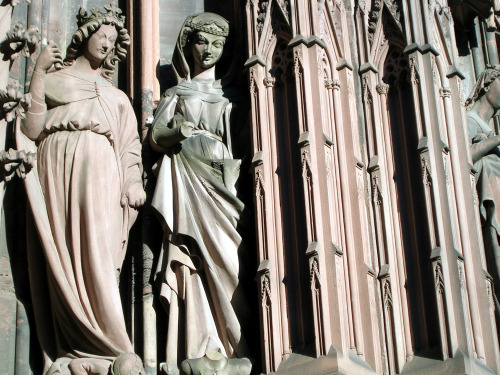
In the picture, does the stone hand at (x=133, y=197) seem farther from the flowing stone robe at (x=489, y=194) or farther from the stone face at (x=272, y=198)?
the flowing stone robe at (x=489, y=194)

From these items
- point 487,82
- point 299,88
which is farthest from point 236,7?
point 487,82

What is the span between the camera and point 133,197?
1123 cm

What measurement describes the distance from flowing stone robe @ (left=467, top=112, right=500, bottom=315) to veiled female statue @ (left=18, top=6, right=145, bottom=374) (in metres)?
3.07

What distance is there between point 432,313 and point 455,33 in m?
3.84

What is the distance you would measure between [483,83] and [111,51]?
3.57 metres

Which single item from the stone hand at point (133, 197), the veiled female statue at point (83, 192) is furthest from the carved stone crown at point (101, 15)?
the stone hand at point (133, 197)

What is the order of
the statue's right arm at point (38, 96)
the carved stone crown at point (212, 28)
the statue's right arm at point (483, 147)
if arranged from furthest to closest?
1. the statue's right arm at point (483, 147)
2. the carved stone crown at point (212, 28)
3. the statue's right arm at point (38, 96)

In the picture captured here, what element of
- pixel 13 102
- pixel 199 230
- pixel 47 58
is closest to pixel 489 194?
pixel 199 230

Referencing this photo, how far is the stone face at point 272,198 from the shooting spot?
10672 millimetres

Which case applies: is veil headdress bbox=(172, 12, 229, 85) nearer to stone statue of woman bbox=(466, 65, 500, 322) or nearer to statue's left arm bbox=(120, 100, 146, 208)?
statue's left arm bbox=(120, 100, 146, 208)

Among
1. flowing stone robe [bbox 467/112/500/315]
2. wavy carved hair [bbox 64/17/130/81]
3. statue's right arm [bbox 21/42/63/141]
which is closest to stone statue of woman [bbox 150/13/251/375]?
wavy carved hair [bbox 64/17/130/81]

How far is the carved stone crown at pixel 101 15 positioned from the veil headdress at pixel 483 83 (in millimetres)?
3385

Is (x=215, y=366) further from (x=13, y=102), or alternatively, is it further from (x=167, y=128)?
(x=13, y=102)

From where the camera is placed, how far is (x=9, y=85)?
36.1 feet
